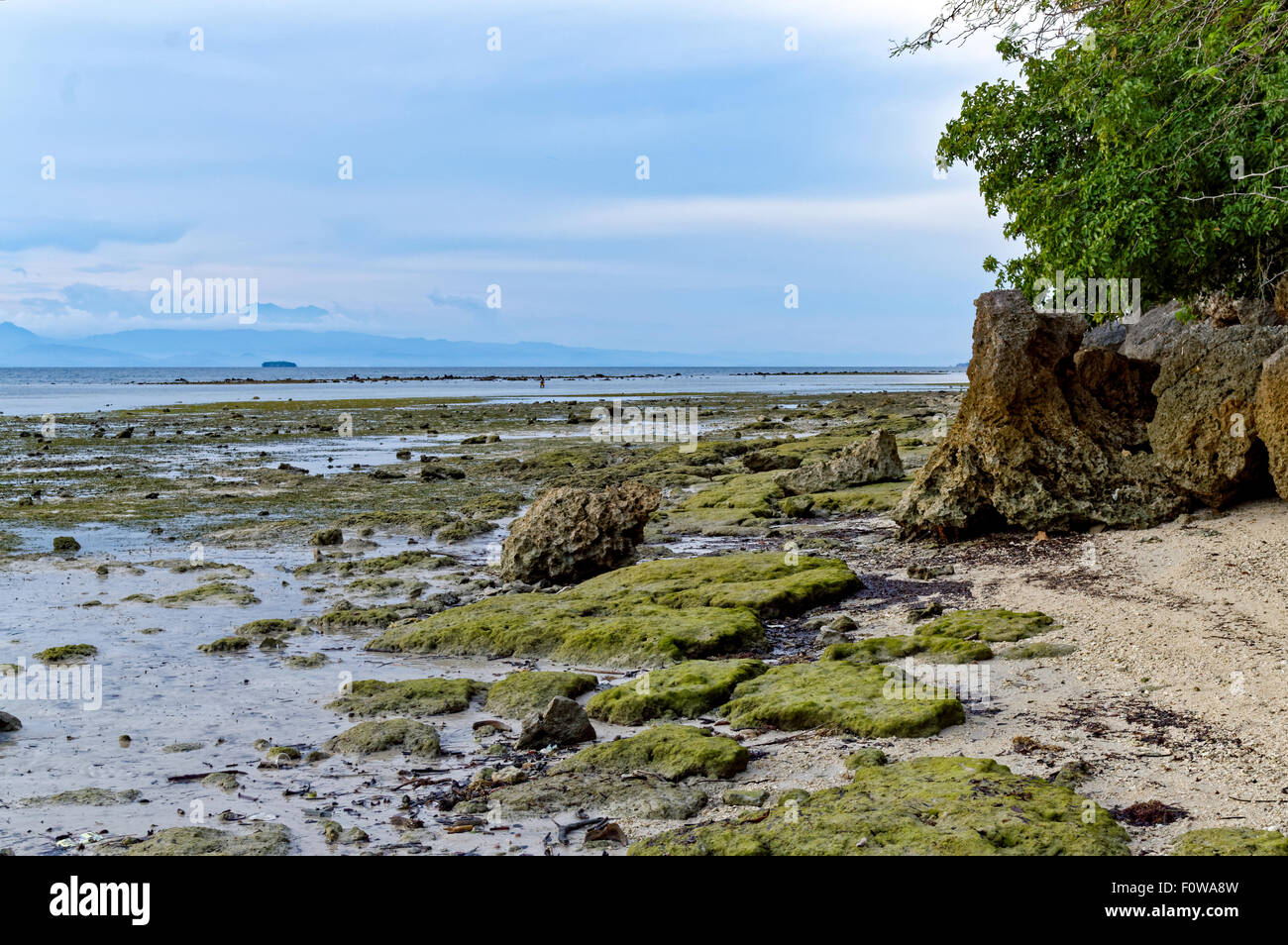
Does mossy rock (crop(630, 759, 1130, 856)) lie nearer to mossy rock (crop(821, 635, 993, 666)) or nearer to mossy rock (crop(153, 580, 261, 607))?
mossy rock (crop(821, 635, 993, 666))

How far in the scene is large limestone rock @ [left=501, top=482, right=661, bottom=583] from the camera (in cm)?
1791

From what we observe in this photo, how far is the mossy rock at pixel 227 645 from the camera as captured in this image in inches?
544

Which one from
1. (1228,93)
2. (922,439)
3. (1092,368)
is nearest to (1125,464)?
(1092,368)

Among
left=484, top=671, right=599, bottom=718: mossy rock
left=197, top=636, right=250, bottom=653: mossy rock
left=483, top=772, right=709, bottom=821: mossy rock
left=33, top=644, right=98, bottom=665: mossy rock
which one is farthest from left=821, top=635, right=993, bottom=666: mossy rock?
left=33, top=644, right=98, bottom=665: mossy rock

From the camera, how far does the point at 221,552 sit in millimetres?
21672

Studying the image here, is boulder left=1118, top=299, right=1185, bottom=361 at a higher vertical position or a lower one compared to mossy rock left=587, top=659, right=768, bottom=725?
higher

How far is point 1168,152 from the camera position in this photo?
46.8 ft

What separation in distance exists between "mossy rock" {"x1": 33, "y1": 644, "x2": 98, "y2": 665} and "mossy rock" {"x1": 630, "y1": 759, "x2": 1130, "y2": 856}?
980 centimetres

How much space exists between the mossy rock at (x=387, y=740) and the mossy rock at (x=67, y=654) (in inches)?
210

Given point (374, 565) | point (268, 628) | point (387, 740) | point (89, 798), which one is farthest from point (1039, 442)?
point (89, 798)

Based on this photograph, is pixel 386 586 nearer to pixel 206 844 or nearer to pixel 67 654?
pixel 67 654

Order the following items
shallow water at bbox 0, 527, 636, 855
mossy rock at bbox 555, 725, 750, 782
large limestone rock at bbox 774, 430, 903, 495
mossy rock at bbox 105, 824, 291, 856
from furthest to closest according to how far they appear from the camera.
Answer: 1. large limestone rock at bbox 774, 430, 903, 495
2. mossy rock at bbox 555, 725, 750, 782
3. shallow water at bbox 0, 527, 636, 855
4. mossy rock at bbox 105, 824, 291, 856

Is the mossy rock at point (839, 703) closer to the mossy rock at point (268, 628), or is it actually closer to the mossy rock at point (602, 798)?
the mossy rock at point (602, 798)

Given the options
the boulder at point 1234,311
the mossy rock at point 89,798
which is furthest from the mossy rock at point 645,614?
the boulder at point 1234,311
